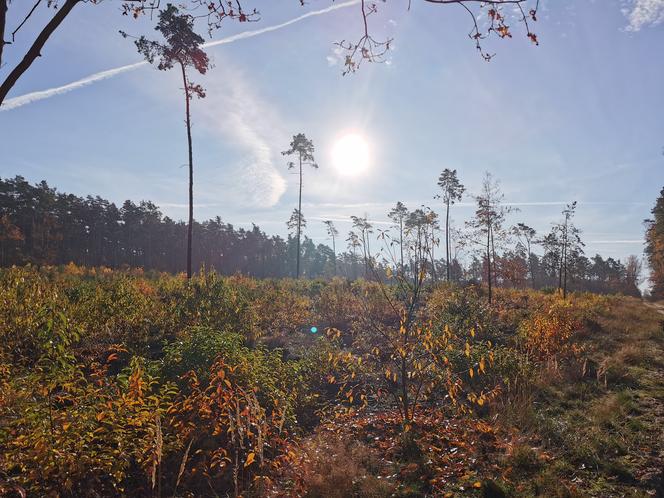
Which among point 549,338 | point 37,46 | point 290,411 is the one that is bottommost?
point 290,411

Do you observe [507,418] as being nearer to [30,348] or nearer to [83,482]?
[83,482]

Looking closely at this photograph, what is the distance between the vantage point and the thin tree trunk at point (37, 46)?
6.66 ft

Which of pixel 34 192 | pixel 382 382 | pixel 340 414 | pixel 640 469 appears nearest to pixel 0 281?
pixel 340 414

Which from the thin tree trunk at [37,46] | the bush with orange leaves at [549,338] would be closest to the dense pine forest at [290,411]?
the bush with orange leaves at [549,338]

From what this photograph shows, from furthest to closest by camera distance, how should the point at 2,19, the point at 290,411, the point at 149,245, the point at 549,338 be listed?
the point at 149,245, the point at 549,338, the point at 290,411, the point at 2,19

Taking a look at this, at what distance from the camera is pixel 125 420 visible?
410cm

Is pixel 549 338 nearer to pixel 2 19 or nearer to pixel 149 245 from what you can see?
pixel 2 19

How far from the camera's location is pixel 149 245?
59.9m

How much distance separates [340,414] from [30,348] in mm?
5472

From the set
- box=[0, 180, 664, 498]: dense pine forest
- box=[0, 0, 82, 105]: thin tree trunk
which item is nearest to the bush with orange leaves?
box=[0, 180, 664, 498]: dense pine forest

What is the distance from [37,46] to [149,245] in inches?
2517

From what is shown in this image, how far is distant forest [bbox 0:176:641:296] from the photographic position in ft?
116

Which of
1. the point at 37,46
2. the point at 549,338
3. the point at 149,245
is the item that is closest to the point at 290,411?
the point at 37,46

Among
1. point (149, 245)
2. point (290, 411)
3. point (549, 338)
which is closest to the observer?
point (290, 411)
